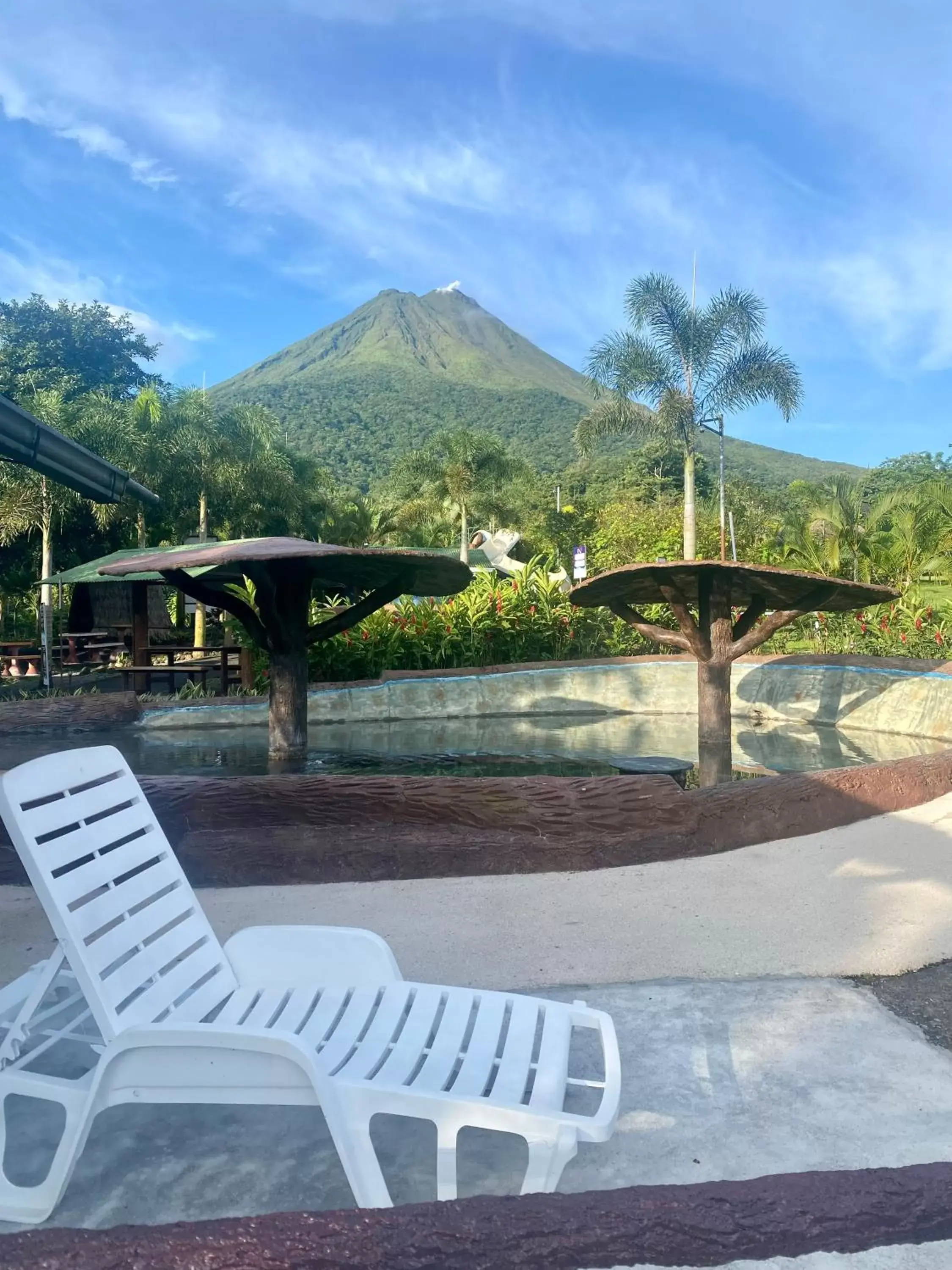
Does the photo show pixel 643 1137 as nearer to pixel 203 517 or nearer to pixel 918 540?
pixel 918 540

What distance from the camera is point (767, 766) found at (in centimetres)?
907

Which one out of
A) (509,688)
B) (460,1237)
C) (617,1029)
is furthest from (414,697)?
(460,1237)

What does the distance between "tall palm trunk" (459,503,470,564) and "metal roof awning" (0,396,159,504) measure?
79.3ft

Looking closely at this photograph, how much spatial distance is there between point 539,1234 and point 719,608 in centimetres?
808

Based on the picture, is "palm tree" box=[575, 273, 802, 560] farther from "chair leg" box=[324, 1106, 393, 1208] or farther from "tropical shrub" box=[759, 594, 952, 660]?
"chair leg" box=[324, 1106, 393, 1208]

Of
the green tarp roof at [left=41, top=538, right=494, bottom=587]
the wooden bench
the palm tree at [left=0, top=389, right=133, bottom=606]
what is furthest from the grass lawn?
the palm tree at [left=0, top=389, right=133, bottom=606]

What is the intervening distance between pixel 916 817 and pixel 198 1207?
543cm

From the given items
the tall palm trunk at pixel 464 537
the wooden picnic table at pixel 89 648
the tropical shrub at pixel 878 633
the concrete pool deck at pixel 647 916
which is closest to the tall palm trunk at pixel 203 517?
the wooden picnic table at pixel 89 648

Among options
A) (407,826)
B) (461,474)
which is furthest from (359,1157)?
(461,474)

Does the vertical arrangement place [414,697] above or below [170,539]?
below

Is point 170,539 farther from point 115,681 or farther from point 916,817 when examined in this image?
point 916,817

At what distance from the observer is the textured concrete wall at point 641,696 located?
12289mm

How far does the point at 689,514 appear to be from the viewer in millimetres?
26156

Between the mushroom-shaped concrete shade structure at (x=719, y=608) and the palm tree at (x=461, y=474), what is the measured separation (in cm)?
2727
